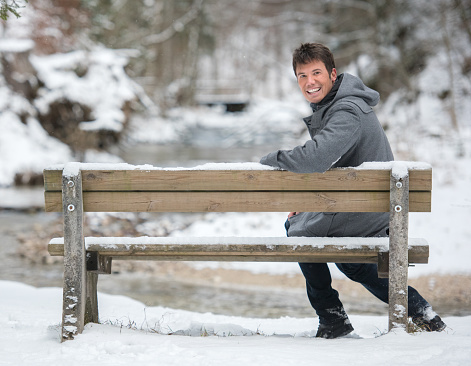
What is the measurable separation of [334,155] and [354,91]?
46 centimetres

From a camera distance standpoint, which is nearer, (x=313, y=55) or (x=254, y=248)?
(x=254, y=248)

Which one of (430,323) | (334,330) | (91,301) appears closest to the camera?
(430,323)

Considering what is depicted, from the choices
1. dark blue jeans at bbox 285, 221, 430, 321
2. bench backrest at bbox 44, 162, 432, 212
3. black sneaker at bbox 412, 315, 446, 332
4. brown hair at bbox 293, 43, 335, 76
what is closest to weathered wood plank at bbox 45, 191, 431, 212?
bench backrest at bbox 44, 162, 432, 212

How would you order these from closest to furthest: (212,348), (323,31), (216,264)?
(212,348), (216,264), (323,31)

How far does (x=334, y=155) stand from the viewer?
10.9ft

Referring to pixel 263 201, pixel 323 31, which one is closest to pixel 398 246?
pixel 263 201

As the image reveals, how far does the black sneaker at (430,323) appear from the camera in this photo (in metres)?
3.62

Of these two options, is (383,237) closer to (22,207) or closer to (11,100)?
(22,207)

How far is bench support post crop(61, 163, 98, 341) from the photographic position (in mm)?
3424

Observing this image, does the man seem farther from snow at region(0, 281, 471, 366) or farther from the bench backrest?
snow at region(0, 281, 471, 366)

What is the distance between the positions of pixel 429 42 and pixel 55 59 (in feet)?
36.2

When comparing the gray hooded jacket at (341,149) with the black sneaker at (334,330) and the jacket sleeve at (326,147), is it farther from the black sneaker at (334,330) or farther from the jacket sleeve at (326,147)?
the black sneaker at (334,330)

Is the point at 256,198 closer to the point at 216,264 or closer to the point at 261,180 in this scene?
the point at 261,180

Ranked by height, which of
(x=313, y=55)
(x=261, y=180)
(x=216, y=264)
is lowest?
(x=216, y=264)
